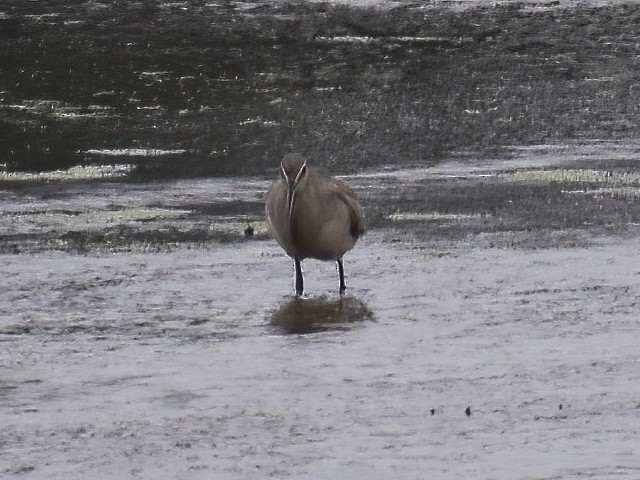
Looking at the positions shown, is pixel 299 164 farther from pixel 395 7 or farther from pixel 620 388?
pixel 395 7

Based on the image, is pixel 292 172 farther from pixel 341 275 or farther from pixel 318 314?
pixel 318 314

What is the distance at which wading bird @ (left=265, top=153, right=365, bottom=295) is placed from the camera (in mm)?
8781

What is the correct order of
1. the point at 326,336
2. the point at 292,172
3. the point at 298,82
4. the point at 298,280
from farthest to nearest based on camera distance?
1. the point at 298,82
2. the point at 298,280
3. the point at 292,172
4. the point at 326,336

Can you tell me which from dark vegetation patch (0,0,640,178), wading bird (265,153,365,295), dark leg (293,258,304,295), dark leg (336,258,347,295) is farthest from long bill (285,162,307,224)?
dark vegetation patch (0,0,640,178)

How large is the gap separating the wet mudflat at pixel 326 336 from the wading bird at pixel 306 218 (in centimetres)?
22

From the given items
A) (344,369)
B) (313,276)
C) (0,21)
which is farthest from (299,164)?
(0,21)

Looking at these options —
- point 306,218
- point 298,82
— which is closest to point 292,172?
point 306,218

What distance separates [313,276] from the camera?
9391 millimetres

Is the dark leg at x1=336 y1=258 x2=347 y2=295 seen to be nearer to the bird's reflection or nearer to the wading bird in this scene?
the wading bird

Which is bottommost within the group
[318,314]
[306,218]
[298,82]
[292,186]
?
[318,314]

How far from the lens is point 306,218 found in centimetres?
891

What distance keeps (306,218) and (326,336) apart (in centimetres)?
123

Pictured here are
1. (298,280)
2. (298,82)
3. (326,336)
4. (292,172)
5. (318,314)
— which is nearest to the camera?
(326,336)

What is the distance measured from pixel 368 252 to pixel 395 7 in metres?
8.38
